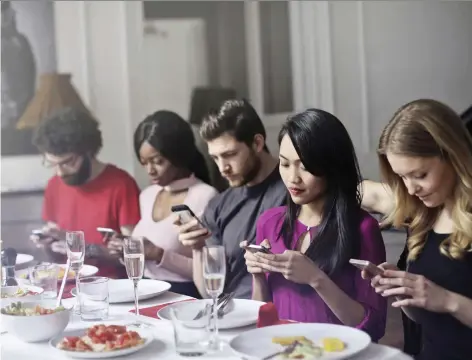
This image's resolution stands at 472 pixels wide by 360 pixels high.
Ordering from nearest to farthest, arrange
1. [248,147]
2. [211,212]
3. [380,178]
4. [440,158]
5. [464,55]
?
[440,158]
[380,178]
[464,55]
[248,147]
[211,212]

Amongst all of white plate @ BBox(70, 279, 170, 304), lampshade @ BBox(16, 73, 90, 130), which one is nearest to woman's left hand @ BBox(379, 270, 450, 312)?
white plate @ BBox(70, 279, 170, 304)

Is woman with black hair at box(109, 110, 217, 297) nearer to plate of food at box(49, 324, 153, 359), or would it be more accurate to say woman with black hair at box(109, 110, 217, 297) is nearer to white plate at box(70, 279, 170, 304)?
white plate at box(70, 279, 170, 304)

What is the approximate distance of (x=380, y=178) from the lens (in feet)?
6.08

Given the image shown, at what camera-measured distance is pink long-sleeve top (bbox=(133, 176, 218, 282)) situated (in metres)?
2.33

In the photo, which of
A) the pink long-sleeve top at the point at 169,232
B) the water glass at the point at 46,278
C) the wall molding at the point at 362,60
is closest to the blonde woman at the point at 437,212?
the wall molding at the point at 362,60

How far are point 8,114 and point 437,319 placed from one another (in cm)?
143

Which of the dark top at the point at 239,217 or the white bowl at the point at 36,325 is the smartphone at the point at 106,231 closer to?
the dark top at the point at 239,217

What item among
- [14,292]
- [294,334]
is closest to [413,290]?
[294,334]

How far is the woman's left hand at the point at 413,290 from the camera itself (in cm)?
152

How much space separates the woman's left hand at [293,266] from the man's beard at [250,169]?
16.1 inches

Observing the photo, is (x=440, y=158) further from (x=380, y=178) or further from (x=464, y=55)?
(x=464, y=55)

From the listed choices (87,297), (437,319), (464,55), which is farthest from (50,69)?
(437,319)

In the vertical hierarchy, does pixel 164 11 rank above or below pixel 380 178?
above

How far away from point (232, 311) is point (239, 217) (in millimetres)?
560
